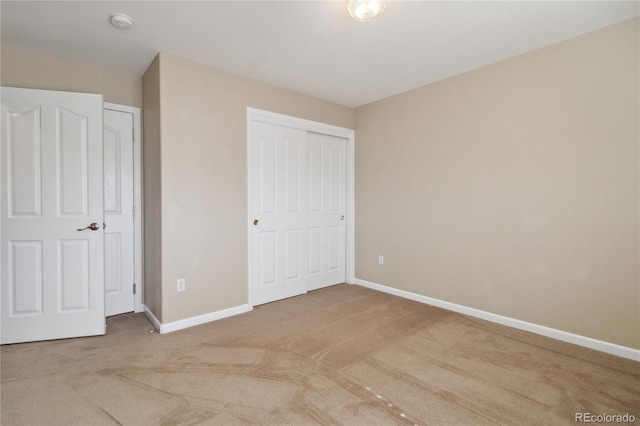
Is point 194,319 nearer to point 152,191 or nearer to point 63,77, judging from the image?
point 152,191

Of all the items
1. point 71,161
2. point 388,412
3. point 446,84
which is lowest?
point 388,412

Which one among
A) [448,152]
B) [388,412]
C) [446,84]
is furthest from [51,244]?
[446,84]

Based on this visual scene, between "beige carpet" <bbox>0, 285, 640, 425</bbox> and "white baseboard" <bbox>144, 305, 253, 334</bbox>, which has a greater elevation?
"white baseboard" <bbox>144, 305, 253, 334</bbox>

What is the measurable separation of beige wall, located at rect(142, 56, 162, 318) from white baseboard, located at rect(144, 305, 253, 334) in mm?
83

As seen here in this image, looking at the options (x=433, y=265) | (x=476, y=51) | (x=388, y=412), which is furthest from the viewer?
(x=433, y=265)

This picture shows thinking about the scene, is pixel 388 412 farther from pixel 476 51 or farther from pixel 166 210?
pixel 476 51

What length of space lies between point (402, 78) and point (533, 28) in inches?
48.0

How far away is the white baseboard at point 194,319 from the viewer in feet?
9.19

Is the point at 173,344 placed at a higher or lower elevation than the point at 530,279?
lower

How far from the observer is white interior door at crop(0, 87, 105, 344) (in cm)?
253

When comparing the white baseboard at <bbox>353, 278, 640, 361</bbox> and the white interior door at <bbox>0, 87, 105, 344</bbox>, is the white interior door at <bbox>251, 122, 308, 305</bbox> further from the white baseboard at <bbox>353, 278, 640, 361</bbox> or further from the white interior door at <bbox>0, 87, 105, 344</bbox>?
the white interior door at <bbox>0, 87, 105, 344</bbox>

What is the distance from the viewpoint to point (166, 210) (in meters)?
2.81
